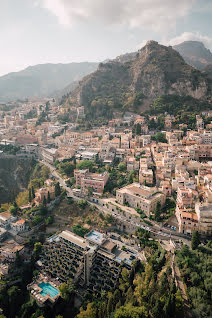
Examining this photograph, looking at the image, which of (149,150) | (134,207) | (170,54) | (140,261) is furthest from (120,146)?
(170,54)

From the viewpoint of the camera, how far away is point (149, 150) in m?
48.0

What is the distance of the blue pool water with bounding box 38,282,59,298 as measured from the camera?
1056 inches

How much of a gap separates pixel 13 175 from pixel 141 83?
5359 cm

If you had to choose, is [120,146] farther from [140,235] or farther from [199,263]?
[199,263]

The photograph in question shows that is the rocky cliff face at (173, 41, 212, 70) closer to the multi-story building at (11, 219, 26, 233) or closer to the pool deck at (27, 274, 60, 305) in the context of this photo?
the multi-story building at (11, 219, 26, 233)

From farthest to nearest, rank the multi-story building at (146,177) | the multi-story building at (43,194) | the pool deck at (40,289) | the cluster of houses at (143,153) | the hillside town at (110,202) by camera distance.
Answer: the multi-story building at (146,177)
the multi-story building at (43,194)
the cluster of houses at (143,153)
the hillside town at (110,202)
the pool deck at (40,289)

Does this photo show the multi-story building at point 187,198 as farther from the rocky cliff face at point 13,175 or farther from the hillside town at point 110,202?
the rocky cliff face at point 13,175

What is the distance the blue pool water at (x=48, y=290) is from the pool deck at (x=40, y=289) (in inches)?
10.0

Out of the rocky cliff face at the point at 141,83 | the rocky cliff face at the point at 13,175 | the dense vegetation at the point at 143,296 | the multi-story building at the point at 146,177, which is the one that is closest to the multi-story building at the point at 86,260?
the dense vegetation at the point at 143,296

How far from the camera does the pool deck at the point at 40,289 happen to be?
25936mm

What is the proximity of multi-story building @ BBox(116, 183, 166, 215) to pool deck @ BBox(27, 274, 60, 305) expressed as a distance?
14938mm

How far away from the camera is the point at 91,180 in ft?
130

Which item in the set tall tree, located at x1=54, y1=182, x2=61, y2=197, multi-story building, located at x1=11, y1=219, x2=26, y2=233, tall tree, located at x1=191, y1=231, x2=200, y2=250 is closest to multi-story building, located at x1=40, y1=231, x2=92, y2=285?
multi-story building, located at x1=11, y1=219, x2=26, y2=233

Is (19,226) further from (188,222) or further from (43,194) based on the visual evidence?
(188,222)
